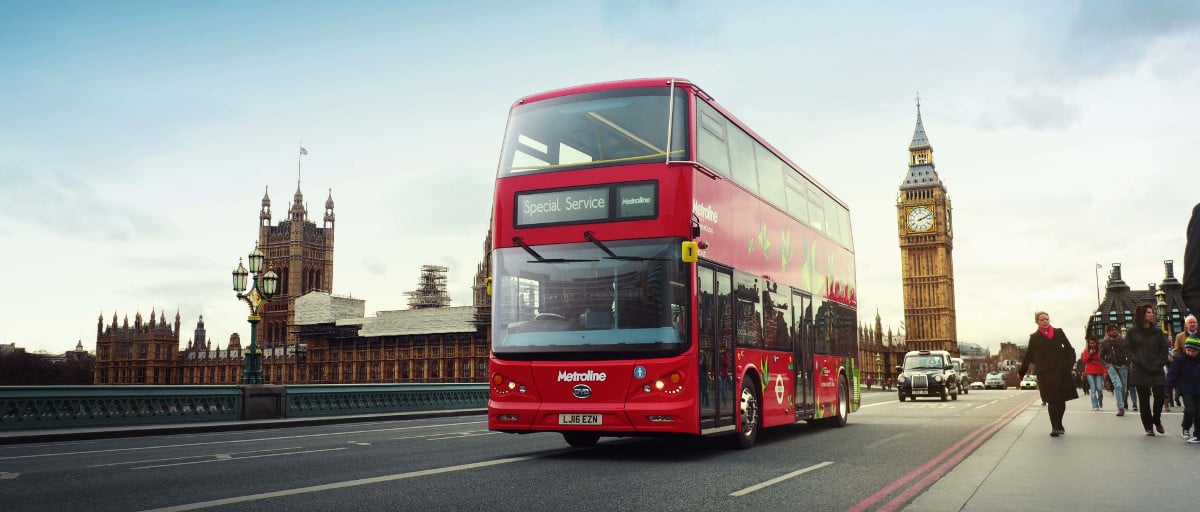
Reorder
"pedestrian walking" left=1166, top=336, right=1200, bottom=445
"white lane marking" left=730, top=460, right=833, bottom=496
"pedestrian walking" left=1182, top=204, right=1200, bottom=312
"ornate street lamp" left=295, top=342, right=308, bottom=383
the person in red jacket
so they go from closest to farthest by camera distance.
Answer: "pedestrian walking" left=1182, top=204, right=1200, bottom=312 → "white lane marking" left=730, top=460, right=833, bottom=496 → "pedestrian walking" left=1166, top=336, right=1200, bottom=445 → the person in red jacket → "ornate street lamp" left=295, top=342, right=308, bottom=383

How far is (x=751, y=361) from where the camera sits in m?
11.6

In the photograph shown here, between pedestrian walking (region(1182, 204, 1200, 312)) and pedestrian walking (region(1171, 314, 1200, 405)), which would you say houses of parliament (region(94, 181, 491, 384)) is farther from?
pedestrian walking (region(1182, 204, 1200, 312))

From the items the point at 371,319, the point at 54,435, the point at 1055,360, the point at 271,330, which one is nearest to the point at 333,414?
the point at 54,435

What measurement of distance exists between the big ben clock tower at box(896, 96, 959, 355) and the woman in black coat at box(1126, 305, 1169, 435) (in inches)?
4564

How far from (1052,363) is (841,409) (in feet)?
14.0

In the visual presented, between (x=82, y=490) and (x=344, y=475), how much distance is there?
217 centimetres

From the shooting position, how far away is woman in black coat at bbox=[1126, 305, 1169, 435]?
503 inches

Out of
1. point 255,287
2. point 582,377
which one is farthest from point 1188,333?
point 255,287

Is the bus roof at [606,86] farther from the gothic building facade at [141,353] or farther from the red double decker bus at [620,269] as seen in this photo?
the gothic building facade at [141,353]

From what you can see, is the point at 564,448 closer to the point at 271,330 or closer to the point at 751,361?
the point at 751,361

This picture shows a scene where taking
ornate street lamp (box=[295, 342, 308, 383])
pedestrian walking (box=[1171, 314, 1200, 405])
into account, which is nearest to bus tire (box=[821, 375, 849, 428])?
pedestrian walking (box=[1171, 314, 1200, 405])

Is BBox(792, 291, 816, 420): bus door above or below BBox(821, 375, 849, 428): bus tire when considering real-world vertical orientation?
above

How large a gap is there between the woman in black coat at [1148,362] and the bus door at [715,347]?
244 inches

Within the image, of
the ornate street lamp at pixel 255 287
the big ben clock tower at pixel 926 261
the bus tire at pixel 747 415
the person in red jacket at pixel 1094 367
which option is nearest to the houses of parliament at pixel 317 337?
the big ben clock tower at pixel 926 261
